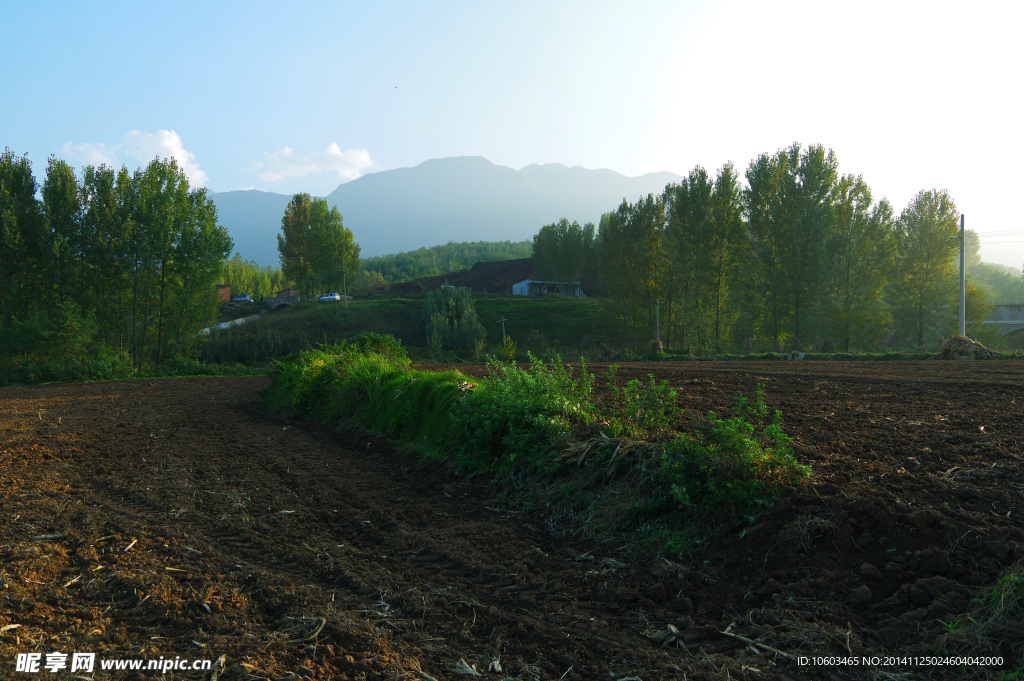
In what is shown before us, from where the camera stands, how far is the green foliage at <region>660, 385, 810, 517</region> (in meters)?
3.91

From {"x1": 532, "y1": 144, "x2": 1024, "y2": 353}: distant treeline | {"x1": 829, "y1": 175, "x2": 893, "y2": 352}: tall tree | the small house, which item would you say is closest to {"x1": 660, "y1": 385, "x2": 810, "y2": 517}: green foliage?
{"x1": 532, "y1": 144, "x2": 1024, "y2": 353}: distant treeline

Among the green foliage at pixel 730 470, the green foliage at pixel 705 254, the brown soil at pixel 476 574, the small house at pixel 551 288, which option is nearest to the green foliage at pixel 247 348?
the green foliage at pixel 705 254

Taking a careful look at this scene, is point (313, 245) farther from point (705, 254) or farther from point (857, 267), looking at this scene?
point (857, 267)

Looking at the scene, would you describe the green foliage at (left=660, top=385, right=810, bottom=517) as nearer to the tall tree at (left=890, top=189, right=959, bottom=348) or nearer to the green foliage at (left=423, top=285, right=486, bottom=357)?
the green foliage at (left=423, top=285, right=486, bottom=357)

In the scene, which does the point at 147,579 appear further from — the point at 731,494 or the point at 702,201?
the point at 702,201

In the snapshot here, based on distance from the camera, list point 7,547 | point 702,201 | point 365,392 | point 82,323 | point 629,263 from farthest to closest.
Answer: point 629,263, point 702,201, point 82,323, point 365,392, point 7,547

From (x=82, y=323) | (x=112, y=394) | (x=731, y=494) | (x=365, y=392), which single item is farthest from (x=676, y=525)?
(x=82, y=323)

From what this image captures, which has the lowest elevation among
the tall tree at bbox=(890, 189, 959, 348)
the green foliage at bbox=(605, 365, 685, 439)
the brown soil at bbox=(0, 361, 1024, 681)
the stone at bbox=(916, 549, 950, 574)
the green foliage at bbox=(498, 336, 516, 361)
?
the green foliage at bbox=(498, 336, 516, 361)

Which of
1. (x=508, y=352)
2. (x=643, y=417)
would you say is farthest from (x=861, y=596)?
(x=508, y=352)

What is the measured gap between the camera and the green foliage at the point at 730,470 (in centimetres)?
391

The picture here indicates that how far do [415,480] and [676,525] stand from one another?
10.8ft

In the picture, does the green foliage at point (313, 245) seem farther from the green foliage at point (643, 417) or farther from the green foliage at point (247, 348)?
the green foliage at point (643, 417)

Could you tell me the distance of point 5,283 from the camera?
79.8 feet

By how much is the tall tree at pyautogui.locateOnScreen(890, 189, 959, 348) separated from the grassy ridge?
120ft
